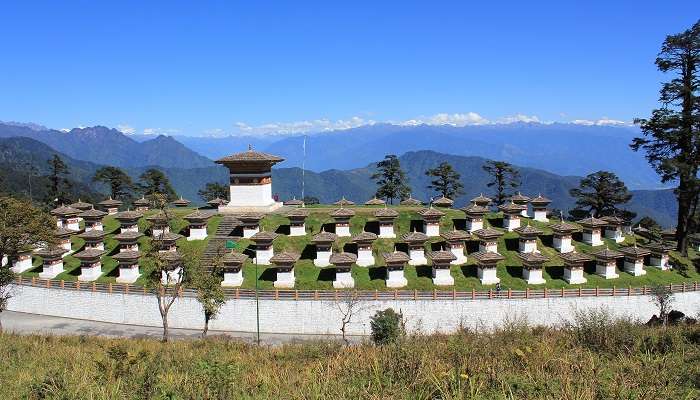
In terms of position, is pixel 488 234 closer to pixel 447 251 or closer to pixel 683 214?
pixel 447 251

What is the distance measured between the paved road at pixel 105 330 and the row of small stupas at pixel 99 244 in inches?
122

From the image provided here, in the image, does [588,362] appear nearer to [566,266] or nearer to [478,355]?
[478,355]

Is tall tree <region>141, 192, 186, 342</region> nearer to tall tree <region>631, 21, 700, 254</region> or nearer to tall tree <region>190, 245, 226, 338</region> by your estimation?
tall tree <region>190, 245, 226, 338</region>

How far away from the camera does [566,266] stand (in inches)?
1179

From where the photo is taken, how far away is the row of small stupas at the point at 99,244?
100 feet

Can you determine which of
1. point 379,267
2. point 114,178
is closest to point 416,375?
point 379,267

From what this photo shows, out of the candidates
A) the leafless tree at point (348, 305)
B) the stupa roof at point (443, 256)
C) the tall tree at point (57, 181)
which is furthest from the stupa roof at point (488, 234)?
the tall tree at point (57, 181)

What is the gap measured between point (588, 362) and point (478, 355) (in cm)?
174

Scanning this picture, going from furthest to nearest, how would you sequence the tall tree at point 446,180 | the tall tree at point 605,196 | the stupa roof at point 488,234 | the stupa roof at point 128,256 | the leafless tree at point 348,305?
the tall tree at point 446,180
the tall tree at point 605,196
the stupa roof at point 488,234
the stupa roof at point 128,256
the leafless tree at point 348,305

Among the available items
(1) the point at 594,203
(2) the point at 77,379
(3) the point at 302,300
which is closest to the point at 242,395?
(2) the point at 77,379

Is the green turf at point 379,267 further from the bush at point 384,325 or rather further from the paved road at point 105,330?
the bush at point 384,325

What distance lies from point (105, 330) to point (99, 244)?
320 inches

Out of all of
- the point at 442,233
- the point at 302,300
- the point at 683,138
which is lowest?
the point at 302,300

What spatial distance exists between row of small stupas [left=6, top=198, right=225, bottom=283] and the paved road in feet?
10.2
